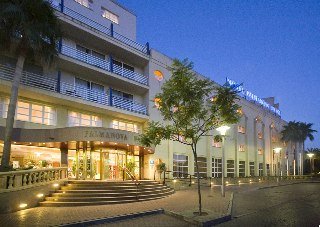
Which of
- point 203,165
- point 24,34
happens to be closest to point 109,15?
point 24,34

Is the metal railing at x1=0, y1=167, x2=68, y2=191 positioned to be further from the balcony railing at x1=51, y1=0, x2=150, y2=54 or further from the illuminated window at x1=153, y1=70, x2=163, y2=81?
the illuminated window at x1=153, y1=70, x2=163, y2=81

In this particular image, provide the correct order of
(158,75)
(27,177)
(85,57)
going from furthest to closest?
(158,75) → (85,57) → (27,177)

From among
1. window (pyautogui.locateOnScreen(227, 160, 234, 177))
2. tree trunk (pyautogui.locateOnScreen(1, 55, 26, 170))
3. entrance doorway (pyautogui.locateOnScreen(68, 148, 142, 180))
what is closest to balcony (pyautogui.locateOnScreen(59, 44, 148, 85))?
tree trunk (pyautogui.locateOnScreen(1, 55, 26, 170))

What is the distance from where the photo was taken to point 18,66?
18.9m

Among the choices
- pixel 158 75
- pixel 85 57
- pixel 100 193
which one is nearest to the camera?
pixel 100 193

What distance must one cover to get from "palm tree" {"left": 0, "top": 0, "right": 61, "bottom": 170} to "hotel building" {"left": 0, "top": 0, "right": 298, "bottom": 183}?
163cm

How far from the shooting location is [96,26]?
27.4 meters

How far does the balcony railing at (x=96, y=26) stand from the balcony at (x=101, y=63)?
2.48 m

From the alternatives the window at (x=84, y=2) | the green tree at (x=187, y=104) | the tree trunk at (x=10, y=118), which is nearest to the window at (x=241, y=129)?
Result: the window at (x=84, y=2)

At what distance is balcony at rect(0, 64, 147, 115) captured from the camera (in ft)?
68.5

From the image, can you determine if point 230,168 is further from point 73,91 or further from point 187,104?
point 187,104

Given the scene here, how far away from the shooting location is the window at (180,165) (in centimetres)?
3282

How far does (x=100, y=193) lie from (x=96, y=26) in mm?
16373

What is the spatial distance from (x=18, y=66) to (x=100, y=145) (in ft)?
27.9
